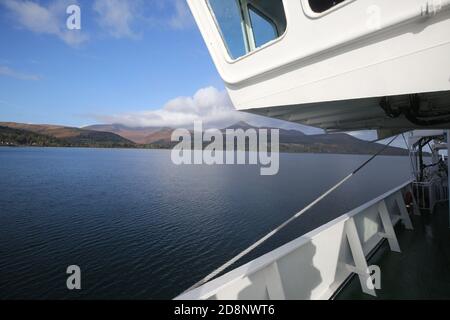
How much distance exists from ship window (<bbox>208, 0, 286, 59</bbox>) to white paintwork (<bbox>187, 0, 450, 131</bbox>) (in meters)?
A: 0.37

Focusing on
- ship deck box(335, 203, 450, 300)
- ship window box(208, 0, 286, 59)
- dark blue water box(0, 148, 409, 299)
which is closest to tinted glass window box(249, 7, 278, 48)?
ship window box(208, 0, 286, 59)

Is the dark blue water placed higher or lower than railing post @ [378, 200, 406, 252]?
lower

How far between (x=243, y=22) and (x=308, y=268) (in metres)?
3.12

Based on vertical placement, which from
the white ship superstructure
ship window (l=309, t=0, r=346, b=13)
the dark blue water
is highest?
ship window (l=309, t=0, r=346, b=13)

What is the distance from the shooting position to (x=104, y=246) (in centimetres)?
1359

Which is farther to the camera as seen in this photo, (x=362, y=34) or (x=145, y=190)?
(x=145, y=190)

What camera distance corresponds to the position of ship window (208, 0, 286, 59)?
3133mm

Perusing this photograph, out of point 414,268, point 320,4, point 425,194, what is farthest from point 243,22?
point 425,194

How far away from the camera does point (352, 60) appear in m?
1.93

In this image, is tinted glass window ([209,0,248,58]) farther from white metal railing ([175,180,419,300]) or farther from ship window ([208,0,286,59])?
white metal railing ([175,180,419,300])

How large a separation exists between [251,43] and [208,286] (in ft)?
9.07

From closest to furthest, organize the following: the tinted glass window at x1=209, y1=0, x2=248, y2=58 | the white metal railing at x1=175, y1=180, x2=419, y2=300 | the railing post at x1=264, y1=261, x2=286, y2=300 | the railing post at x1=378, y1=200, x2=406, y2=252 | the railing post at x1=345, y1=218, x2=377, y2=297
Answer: the white metal railing at x1=175, y1=180, x2=419, y2=300
the railing post at x1=264, y1=261, x2=286, y2=300
the tinted glass window at x1=209, y1=0, x2=248, y2=58
the railing post at x1=345, y1=218, x2=377, y2=297
the railing post at x1=378, y1=200, x2=406, y2=252
